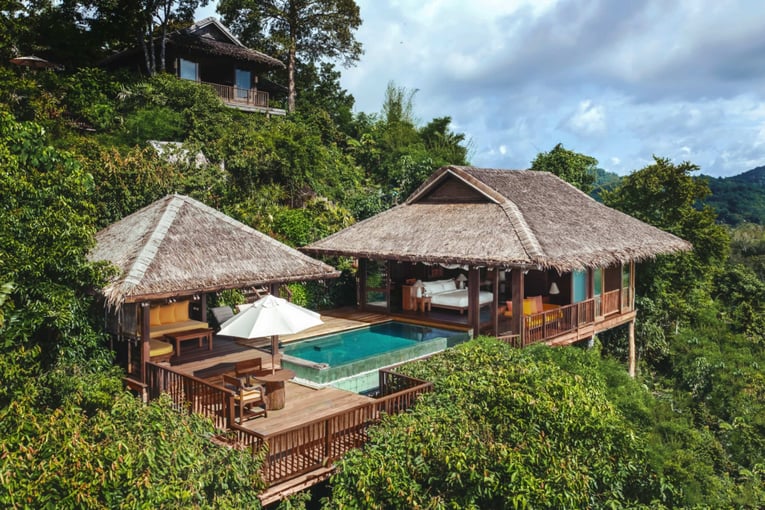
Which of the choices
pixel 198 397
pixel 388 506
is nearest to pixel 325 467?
pixel 388 506

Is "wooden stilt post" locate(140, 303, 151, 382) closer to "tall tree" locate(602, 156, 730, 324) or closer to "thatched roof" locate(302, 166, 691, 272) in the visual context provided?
"thatched roof" locate(302, 166, 691, 272)

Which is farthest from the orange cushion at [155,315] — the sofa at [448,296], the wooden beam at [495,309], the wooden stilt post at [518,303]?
the wooden stilt post at [518,303]

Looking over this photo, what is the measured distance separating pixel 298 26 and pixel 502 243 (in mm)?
21665

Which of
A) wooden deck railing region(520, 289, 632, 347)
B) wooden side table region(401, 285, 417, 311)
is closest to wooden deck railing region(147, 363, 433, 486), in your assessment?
wooden deck railing region(520, 289, 632, 347)

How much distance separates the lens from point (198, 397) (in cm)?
825

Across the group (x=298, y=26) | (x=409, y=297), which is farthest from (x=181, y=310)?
(x=298, y=26)

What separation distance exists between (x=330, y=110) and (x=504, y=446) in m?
29.1

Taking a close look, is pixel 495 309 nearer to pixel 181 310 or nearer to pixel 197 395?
pixel 181 310

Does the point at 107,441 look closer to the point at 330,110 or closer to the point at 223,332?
the point at 223,332

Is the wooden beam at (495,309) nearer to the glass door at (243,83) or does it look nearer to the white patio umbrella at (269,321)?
the white patio umbrella at (269,321)

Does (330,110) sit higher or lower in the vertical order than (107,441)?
→ higher

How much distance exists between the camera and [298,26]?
30.5m

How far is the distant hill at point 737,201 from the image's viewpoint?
197 ft

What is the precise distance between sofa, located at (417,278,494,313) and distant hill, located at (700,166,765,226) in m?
51.4
